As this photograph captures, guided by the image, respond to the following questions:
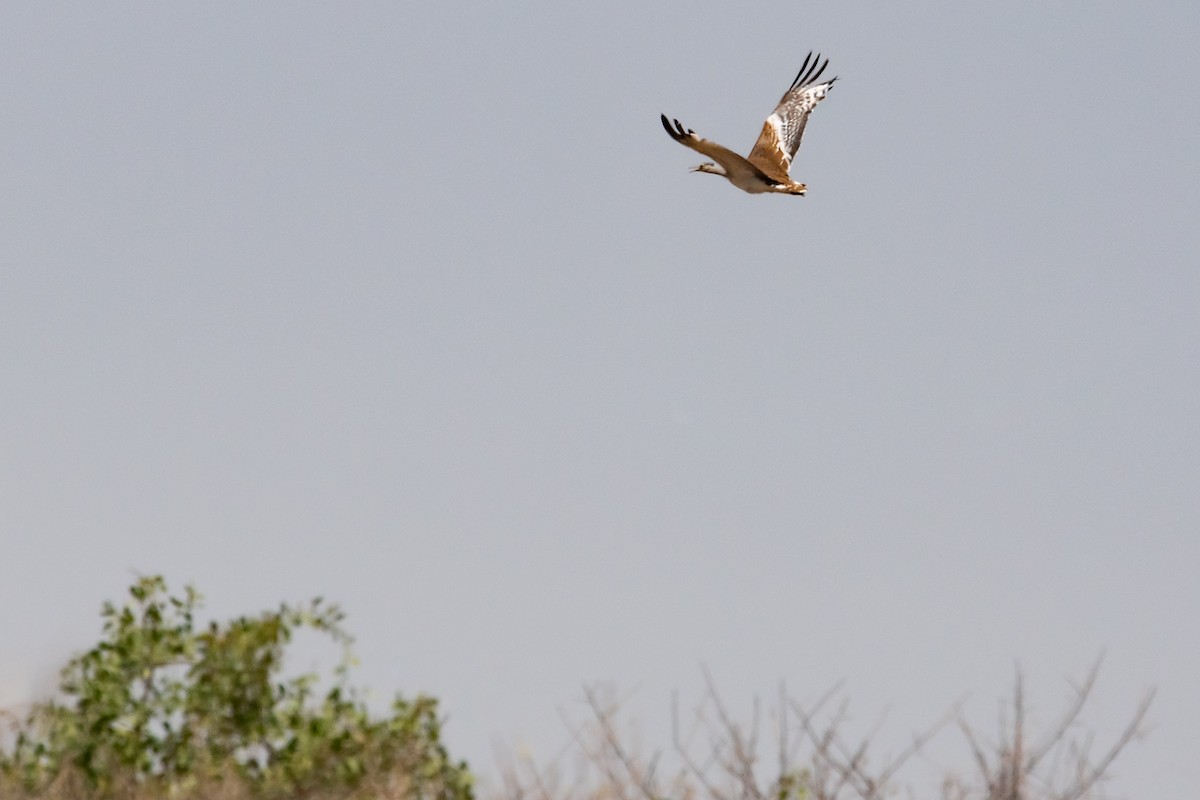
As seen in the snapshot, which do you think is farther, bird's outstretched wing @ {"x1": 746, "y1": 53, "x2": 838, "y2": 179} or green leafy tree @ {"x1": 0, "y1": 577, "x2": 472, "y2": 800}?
bird's outstretched wing @ {"x1": 746, "y1": 53, "x2": 838, "y2": 179}

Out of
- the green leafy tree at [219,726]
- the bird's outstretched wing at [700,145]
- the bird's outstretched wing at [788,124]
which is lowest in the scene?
the green leafy tree at [219,726]

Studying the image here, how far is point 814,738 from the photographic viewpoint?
11.5 m

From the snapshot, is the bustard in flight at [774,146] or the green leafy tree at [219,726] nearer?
the green leafy tree at [219,726]

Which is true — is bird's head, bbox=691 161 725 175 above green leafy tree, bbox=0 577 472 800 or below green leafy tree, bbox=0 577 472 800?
above

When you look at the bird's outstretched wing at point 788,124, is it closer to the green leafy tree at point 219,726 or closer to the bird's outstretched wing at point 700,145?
the bird's outstretched wing at point 700,145

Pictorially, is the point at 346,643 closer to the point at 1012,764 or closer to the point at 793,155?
the point at 1012,764

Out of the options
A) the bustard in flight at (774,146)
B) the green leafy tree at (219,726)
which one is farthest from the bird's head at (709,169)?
the green leafy tree at (219,726)

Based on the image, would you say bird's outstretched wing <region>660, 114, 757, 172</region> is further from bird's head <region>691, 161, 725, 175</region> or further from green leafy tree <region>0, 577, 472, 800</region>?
green leafy tree <region>0, 577, 472, 800</region>

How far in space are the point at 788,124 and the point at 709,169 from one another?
9.01 ft

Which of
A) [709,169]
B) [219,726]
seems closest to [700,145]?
[709,169]

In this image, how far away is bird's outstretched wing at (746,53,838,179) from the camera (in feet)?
70.2

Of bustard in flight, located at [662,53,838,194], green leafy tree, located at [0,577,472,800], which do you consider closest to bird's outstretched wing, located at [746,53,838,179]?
bustard in flight, located at [662,53,838,194]

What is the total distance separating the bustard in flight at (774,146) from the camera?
18938 millimetres

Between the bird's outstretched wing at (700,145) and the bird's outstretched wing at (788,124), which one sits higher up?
the bird's outstretched wing at (788,124)
